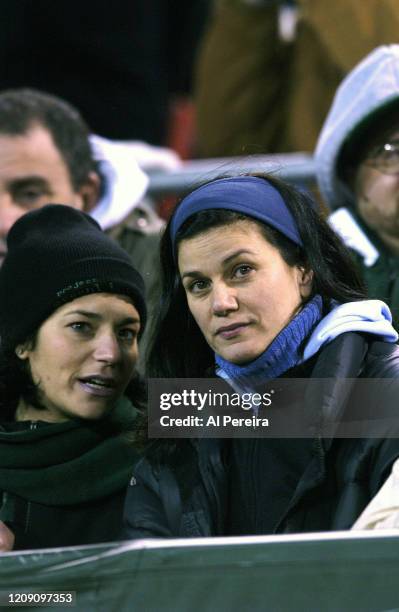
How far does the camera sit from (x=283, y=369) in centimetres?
312

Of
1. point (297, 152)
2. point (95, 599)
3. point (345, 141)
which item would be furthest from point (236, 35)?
point (95, 599)

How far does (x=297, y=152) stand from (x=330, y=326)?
9.17ft

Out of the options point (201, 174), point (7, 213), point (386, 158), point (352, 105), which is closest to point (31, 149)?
point (7, 213)

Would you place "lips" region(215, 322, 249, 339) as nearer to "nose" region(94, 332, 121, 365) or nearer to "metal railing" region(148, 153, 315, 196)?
"nose" region(94, 332, 121, 365)

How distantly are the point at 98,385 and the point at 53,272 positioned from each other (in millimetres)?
277

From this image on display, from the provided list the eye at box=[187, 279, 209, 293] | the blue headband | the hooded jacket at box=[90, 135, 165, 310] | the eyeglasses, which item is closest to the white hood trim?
the eyeglasses

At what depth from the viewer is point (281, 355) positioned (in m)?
3.12

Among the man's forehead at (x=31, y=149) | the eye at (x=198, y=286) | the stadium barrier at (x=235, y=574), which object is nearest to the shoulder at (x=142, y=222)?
the man's forehead at (x=31, y=149)

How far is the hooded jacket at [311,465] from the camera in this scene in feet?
9.64

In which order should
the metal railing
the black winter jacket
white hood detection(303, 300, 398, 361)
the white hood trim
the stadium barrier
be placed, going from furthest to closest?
the metal railing < the white hood trim < white hood detection(303, 300, 398, 361) < the black winter jacket < the stadium barrier

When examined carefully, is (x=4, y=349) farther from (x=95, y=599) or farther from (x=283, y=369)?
(x=95, y=599)

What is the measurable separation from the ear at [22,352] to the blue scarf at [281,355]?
69 cm

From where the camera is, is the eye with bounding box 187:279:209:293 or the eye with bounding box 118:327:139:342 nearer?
the eye with bounding box 187:279:209:293

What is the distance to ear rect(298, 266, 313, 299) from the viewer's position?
10.6 feet
